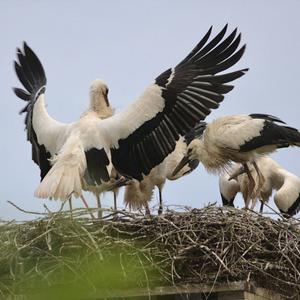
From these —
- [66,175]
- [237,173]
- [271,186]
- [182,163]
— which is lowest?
[271,186]

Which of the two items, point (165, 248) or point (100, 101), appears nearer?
point (165, 248)

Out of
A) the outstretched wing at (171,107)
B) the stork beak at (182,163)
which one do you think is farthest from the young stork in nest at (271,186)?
the outstretched wing at (171,107)

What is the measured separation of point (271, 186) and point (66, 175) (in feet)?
13.3

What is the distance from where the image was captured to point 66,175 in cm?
549

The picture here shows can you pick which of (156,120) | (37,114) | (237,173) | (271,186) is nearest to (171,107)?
(156,120)

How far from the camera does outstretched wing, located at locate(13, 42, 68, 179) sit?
646 cm

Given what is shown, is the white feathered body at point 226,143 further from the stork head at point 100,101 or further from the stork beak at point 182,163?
the stork head at point 100,101

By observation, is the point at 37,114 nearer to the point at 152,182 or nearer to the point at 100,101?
the point at 100,101

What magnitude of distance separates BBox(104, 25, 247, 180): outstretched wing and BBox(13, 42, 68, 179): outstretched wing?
571mm

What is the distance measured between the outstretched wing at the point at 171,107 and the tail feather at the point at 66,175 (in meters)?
0.41

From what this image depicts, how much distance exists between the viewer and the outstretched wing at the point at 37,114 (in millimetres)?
6461

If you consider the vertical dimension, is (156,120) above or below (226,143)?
above

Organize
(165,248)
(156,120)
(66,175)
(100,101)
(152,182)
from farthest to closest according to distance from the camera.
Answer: (152,182) → (100,101) → (156,120) → (66,175) → (165,248)

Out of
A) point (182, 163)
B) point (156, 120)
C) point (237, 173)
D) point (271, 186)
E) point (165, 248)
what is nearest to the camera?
point (165, 248)
